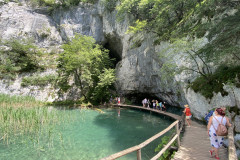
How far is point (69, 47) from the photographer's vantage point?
18297 millimetres

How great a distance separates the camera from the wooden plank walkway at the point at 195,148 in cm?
402

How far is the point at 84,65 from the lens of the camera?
61.2 feet

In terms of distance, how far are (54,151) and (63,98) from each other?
1553 cm

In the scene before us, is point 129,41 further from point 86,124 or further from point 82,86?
point 86,124

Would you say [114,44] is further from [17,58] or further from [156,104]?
[17,58]

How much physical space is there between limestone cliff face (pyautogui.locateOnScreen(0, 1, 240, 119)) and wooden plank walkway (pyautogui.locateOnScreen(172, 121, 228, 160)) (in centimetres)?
196

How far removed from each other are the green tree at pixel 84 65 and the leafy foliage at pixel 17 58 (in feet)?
20.5

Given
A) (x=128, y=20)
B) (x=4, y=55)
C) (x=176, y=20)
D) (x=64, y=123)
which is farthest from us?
Result: (x=4, y=55)

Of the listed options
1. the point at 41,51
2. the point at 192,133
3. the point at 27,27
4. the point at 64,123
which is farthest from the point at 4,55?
the point at 192,133

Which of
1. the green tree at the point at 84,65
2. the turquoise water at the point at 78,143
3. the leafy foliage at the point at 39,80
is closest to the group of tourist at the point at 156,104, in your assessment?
the turquoise water at the point at 78,143

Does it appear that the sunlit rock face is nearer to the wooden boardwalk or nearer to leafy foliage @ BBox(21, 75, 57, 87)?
leafy foliage @ BBox(21, 75, 57, 87)

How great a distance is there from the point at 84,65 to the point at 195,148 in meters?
16.8

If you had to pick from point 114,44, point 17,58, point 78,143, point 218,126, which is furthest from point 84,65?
point 218,126

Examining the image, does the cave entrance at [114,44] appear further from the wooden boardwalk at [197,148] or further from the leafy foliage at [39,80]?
the wooden boardwalk at [197,148]
